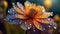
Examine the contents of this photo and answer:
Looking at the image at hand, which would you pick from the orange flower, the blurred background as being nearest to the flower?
the orange flower

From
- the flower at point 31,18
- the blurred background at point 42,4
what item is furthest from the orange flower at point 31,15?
the blurred background at point 42,4

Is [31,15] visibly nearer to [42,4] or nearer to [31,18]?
[31,18]

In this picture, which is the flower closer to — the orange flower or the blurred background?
the orange flower

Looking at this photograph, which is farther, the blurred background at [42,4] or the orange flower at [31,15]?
the blurred background at [42,4]

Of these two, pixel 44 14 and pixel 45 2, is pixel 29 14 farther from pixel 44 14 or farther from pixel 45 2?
pixel 45 2

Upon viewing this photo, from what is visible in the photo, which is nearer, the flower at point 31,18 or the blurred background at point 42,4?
the flower at point 31,18

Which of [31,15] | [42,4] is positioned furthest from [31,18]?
[42,4]

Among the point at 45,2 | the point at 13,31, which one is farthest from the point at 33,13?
the point at 45,2

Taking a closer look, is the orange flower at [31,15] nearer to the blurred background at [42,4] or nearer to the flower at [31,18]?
the flower at [31,18]
